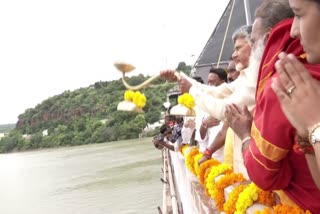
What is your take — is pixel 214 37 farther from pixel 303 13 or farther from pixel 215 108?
pixel 303 13

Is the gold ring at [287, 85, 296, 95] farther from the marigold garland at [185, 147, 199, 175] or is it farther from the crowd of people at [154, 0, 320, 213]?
the marigold garland at [185, 147, 199, 175]

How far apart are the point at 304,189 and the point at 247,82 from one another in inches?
24.5

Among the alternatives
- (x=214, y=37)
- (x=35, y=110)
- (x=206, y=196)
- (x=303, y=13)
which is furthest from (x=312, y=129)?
(x=35, y=110)

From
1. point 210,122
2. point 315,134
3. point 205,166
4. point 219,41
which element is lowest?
point 205,166

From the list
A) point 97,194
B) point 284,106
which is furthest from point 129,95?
point 97,194

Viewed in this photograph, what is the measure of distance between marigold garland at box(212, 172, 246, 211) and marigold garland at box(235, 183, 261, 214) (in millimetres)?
388

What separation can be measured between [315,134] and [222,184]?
133cm

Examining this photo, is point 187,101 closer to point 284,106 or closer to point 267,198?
point 267,198

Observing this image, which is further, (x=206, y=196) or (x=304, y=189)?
(x=206, y=196)

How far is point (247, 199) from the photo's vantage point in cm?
185

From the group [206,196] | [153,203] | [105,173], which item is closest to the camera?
[206,196]

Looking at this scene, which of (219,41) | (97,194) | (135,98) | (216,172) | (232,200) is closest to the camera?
(232,200)

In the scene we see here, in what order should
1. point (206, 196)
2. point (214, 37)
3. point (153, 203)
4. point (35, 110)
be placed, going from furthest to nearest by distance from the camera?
point (35, 110)
point (153, 203)
point (214, 37)
point (206, 196)

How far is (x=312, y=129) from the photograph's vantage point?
3.34 feet
